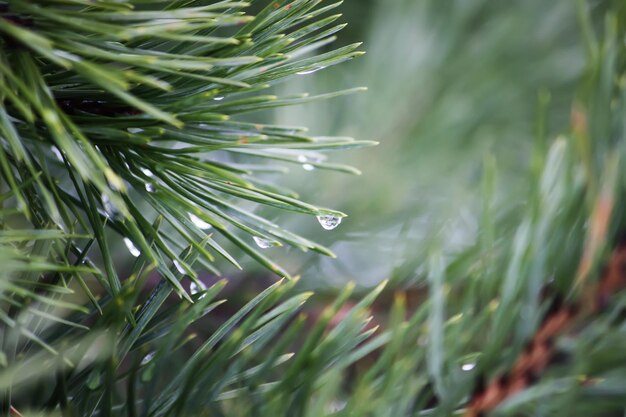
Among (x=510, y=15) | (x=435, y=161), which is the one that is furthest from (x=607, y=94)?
(x=510, y=15)

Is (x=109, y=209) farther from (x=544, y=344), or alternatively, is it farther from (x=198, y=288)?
(x=544, y=344)

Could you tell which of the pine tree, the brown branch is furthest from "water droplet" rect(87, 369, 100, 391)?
the brown branch

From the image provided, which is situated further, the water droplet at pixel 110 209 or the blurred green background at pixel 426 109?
the blurred green background at pixel 426 109

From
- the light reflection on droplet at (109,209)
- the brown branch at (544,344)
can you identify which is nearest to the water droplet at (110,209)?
the light reflection on droplet at (109,209)

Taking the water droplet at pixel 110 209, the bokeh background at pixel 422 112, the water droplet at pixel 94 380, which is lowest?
the bokeh background at pixel 422 112

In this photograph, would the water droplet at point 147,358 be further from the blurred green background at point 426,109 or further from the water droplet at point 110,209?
the blurred green background at point 426,109

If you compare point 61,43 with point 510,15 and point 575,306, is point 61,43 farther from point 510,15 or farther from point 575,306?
point 510,15

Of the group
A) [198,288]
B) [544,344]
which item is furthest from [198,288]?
[544,344]

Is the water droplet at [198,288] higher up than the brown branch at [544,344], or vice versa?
the water droplet at [198,288]

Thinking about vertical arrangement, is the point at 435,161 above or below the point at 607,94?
below
